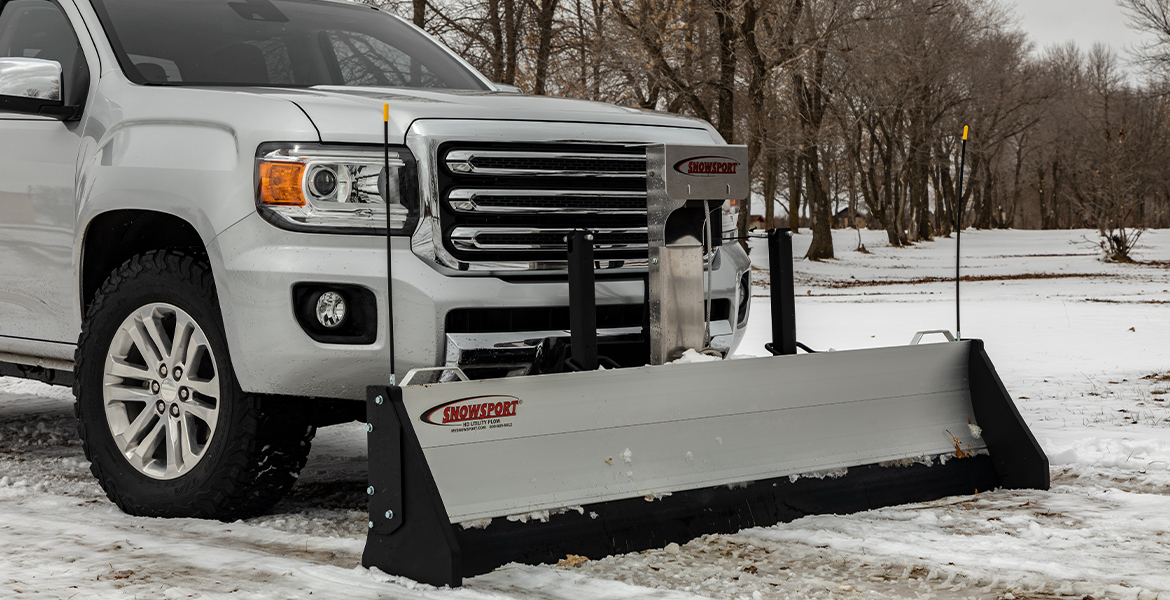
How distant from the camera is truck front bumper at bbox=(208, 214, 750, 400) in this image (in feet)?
13.0

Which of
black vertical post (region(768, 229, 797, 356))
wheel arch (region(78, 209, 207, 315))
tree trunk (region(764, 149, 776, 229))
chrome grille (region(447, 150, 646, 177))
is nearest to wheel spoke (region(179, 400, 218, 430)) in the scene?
wheel arch (region(78, 209, 207, 315))

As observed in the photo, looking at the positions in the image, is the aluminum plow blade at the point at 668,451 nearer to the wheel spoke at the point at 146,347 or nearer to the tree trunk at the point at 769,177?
the wheel spoke at the point at 146,347

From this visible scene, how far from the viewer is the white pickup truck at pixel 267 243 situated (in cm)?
401

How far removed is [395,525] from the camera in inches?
138

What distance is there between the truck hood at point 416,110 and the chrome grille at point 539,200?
14 cm

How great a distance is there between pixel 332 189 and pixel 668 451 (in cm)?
142

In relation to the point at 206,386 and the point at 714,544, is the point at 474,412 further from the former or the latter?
the point at 206,386

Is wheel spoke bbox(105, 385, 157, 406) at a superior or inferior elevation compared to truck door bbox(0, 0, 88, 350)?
inferior

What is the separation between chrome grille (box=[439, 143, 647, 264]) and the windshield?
1298 mm

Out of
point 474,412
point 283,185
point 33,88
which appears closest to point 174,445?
point 283,185

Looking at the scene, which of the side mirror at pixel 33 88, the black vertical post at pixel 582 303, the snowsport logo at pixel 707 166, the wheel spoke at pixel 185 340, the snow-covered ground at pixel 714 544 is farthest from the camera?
the side mirror at pixel 33 88

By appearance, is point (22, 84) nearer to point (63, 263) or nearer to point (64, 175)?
point (64, 175)

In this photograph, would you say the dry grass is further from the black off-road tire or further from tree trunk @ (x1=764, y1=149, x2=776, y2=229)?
the black off-road tire

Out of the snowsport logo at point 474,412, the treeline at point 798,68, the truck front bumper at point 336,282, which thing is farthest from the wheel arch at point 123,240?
the treeline at point 798,68
